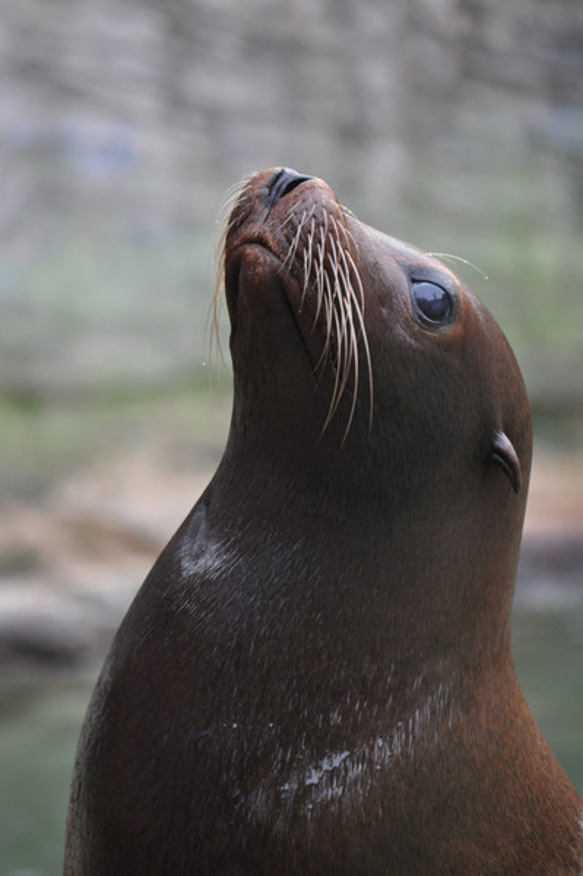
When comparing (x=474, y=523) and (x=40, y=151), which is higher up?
(x=40, y=151)

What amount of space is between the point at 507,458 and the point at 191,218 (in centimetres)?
872

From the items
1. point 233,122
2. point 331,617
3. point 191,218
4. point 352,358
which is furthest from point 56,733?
point 233,122

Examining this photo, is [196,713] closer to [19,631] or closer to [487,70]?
[19,631]

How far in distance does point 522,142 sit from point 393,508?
34.7 feet

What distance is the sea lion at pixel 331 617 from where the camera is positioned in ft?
6.73

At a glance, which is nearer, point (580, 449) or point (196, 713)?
point (196, 713)

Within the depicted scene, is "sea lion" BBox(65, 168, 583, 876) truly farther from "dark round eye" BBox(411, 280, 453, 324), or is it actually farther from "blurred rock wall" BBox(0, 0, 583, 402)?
"blurred rock wall" BBox(0, 0, 583, 402)

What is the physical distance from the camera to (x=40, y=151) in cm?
1028

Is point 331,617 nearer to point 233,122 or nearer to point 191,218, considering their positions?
point 191,218

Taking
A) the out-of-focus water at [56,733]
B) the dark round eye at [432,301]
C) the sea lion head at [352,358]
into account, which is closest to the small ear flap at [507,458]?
the sea lion head at [352,358]

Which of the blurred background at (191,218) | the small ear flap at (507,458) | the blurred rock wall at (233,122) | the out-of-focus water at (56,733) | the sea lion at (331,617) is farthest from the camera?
the blurred rock wall at (233,122)

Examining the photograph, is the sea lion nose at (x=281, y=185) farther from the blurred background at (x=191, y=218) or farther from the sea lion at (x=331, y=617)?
the blurred background at (x=191, y=218)

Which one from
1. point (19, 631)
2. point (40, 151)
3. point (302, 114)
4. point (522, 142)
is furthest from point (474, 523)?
point (522, 142)

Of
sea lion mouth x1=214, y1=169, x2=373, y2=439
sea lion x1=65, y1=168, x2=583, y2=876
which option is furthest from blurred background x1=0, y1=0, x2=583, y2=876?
sea lion mouth x1=214, y1=169, x2=373, y2=439
